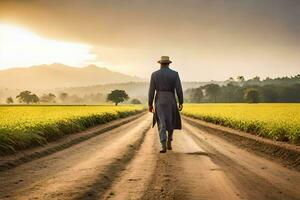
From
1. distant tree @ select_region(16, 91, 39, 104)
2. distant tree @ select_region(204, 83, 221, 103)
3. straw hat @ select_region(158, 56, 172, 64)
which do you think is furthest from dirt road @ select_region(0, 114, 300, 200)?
distant tree @ select_region(204, 83, 221, 103)

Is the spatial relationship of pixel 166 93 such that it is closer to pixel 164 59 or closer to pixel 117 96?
pixel 164 59

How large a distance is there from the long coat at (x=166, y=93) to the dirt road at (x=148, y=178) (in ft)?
7.28

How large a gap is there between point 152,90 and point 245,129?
417 inches

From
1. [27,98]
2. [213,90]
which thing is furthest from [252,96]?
[27,98]

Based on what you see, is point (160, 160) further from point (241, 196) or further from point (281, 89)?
point (281, 89)

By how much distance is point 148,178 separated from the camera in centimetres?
830

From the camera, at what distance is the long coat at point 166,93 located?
559 inches

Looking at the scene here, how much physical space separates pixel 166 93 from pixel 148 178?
6.27 meters

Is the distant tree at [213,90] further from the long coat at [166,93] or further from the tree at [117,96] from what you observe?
the long coat at [166,93]

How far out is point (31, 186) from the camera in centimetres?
741

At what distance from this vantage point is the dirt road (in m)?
6.86

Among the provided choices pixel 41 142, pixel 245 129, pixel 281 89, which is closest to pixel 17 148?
pixel 41 142

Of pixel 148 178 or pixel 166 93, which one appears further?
pixel 166 93

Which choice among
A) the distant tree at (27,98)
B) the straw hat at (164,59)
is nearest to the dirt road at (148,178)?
the straw hat at (164,59)
